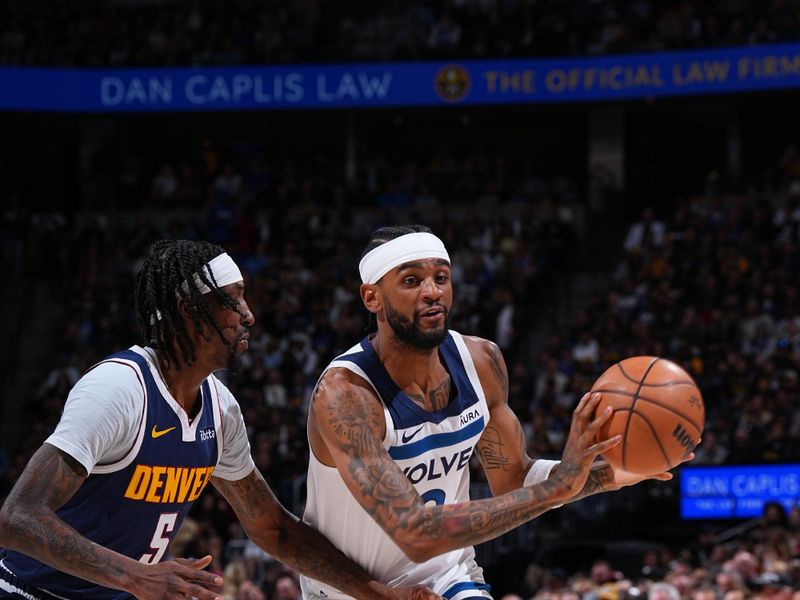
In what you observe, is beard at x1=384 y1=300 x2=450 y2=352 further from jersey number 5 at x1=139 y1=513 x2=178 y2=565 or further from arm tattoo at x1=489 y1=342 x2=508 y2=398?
jersey number 5 at x1=139 y1=513 x2=178 y2=565

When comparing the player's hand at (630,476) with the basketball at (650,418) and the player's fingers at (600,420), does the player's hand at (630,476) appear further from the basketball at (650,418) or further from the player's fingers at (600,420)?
the player's fingers at (600,420)

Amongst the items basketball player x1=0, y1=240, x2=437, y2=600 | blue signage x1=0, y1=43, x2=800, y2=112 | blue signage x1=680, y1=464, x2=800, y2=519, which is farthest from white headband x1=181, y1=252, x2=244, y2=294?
blue signage x1=0, y1=43, x2=800, y2=112

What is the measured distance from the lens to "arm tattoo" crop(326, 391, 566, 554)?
430 centimetres

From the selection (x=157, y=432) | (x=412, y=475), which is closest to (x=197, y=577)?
(x=157, y=432)

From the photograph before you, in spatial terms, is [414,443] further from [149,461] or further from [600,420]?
[149,461]

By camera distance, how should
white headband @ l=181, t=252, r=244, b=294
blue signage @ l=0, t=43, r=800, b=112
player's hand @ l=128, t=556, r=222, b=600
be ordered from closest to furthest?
player's hand @ l=128, t=556, r=222, b=600
white headband @ l=181, t=252, r=244, b=294
blue signage @ l=0, t=43, r=800, b=112

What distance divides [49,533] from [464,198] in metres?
20.1

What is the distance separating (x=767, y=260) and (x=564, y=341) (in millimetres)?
3106

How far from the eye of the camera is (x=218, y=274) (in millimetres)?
4543

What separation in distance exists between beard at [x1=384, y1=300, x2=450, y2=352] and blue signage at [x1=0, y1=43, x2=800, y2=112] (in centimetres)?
1875

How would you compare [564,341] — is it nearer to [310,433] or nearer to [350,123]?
[350,123]

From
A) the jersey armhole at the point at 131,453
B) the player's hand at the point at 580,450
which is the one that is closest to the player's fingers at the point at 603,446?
the player's hand at the point at 580,450

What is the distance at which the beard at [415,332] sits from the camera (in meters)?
4.66

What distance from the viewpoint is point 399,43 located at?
80.0 feet
